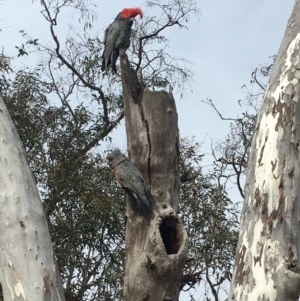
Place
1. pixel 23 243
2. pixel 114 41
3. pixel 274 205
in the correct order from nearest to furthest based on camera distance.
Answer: pixel 274 205 < pixel 23 243 < pixel 114 41

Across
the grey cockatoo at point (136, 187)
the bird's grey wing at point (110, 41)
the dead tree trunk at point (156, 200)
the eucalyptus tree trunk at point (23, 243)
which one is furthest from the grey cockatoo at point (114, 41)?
the eucalyptus tree trunk at point (23, 243)

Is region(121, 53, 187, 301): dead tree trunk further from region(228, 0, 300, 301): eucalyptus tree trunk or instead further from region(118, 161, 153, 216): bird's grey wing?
region(228, 0, 300, 301): eucalyptus tree trunk

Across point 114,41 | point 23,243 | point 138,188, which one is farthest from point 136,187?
point 114,41

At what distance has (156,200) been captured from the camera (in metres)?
3.87

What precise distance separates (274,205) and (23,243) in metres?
1.15

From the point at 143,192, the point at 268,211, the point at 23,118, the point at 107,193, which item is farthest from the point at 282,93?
the point at 23,118

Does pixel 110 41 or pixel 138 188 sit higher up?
pixel 110 41

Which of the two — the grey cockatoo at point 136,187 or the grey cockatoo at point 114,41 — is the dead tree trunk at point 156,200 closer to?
the grey cockatoo at point 136,187

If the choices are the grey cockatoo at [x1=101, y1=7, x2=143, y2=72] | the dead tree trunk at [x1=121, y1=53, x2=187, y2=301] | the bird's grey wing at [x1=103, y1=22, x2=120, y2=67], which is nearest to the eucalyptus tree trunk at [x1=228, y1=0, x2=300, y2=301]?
the dead tree trunk at [x1=121, y1=53, x2=187, y2=301]

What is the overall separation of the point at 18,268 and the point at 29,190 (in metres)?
0.35

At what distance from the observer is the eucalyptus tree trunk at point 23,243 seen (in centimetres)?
320

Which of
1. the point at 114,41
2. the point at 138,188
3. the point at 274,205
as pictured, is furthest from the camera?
the point at 114,41

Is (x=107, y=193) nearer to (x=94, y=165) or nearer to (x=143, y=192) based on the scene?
(x=94, y=165)

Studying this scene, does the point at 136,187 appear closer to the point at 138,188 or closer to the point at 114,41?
the point at 138,188
